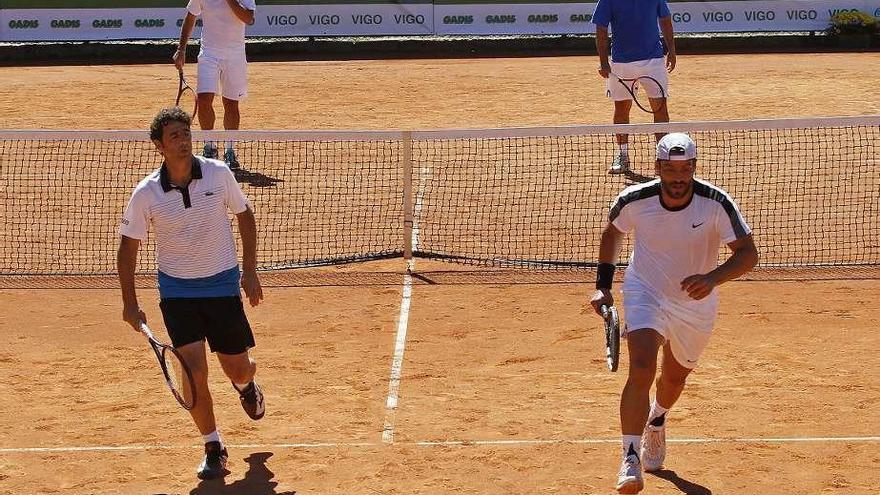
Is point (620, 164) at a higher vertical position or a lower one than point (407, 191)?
higher

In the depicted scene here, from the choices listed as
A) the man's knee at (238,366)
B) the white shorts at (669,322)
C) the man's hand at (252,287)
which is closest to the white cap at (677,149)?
the white shorts at (669,322)

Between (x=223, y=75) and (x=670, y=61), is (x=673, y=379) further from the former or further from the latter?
(x=223, y=75)

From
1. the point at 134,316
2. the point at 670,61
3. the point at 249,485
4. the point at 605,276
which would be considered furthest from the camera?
the point at 670,61

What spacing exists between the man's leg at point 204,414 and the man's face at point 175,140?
1080 mm

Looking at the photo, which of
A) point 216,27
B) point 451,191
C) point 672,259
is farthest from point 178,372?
point 216,27

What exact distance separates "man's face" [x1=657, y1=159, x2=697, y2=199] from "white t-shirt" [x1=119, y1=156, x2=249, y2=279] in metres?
2.41

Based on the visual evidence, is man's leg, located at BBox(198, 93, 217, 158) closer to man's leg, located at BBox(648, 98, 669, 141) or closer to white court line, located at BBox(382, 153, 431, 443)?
white court line, located at BBox(382, 153, 431, 443)

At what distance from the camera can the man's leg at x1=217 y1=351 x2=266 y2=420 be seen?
26.8ft

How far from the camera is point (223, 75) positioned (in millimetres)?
16547

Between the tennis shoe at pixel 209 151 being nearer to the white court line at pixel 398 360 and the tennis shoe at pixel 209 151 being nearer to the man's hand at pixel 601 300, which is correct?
the white court line at pixel 398 360

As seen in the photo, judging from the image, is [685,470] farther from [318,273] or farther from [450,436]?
[318,273]

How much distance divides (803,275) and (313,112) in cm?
976

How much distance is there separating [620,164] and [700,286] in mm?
8857

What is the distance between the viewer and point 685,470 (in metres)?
8.02
